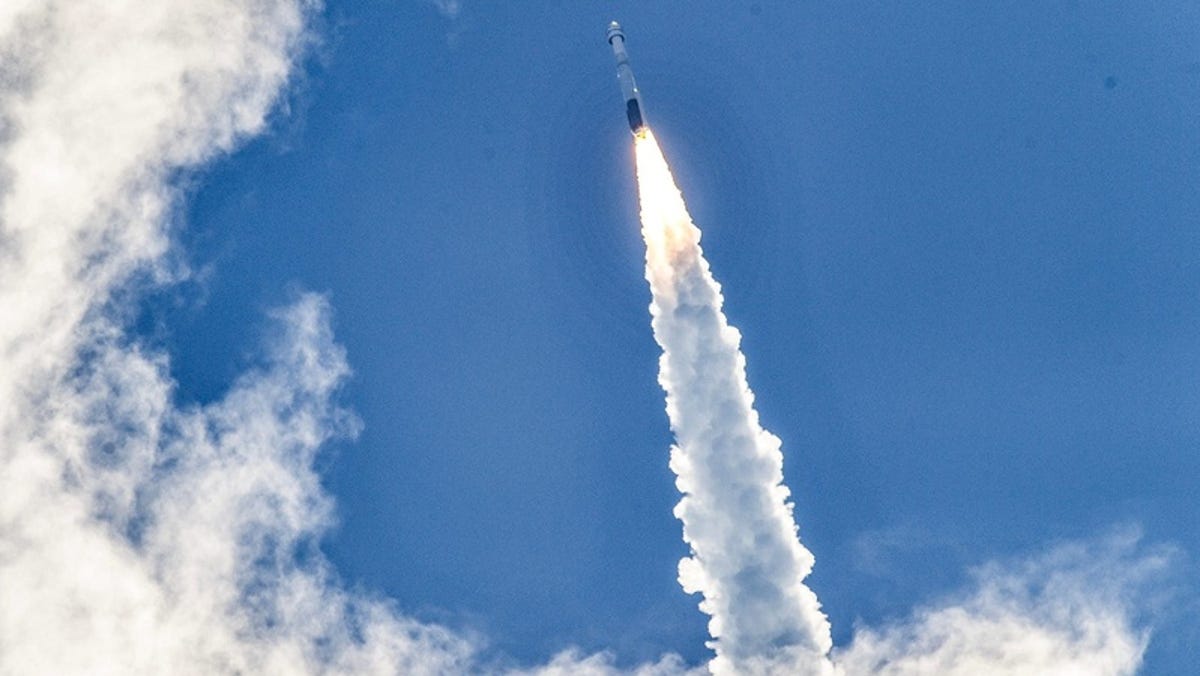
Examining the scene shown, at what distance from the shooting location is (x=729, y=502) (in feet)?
311

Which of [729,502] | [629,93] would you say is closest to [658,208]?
[629,93]

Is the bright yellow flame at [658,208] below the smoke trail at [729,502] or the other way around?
the other way around

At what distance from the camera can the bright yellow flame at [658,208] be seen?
98.8 m

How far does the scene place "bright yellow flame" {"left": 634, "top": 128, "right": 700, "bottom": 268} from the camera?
9875 centimetres

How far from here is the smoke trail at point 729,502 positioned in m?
93.9

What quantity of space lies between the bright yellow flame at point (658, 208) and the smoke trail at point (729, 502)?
219 centimetres

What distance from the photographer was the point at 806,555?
3757 inches

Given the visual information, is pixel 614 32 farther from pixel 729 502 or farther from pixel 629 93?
pixel 729 502

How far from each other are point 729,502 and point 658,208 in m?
24.0

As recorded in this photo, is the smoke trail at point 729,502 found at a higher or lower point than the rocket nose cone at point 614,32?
lower

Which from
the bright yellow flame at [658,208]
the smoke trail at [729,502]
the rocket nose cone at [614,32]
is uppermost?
the rocket nose cone at [614,32]

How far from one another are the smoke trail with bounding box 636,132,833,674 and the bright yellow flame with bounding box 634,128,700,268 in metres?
2.19

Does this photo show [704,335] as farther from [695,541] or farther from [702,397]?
[695,541]

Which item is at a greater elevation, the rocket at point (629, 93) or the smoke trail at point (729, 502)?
the rocket at point (629, 93)
